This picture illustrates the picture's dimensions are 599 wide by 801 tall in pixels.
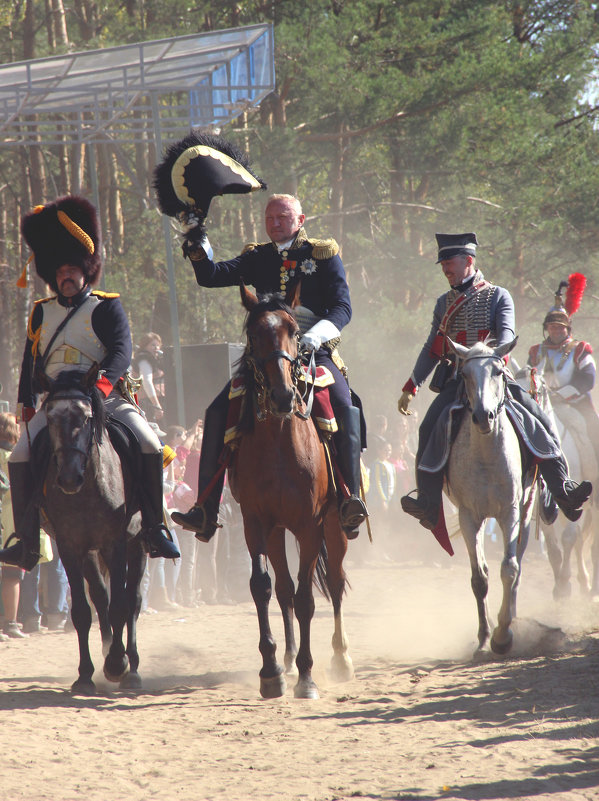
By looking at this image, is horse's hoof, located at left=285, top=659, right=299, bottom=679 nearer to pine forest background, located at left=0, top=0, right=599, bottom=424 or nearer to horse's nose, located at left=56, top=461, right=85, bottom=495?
horse's nose, located at left=56, top=461, right=85, bottom=495

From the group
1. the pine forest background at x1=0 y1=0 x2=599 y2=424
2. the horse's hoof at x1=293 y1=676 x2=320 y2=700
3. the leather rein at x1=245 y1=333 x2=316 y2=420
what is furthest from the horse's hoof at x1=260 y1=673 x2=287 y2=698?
the pine forest background at x1=0 y1=0 x2=599 y2=424

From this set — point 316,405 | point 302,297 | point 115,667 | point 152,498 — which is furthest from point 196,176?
point 115,667

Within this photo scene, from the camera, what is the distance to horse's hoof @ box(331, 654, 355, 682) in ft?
24.6

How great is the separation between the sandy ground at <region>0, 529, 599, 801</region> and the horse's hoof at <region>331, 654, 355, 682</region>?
8 centimetres

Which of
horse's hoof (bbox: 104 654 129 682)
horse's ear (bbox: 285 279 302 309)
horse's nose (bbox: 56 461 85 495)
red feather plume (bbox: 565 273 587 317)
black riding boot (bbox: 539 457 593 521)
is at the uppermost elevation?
red feather plume (bbox: 565 273 587 317)

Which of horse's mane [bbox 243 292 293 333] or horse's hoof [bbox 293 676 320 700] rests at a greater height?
horse's mane [bbox 243 292 293 333]

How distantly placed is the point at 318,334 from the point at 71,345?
1811mm

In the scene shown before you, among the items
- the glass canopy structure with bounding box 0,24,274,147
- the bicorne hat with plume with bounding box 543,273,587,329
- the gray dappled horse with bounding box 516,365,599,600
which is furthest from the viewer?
the glass canopy structure with bounding box 0,24,274,147

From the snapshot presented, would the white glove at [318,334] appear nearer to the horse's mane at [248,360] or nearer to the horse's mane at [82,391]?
the horse's mane at [248,360]

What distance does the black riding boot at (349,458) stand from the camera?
7281mm

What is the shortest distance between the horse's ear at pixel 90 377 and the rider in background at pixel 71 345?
184 mm

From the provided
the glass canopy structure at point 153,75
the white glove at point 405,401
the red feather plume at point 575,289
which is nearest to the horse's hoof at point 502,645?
the white glove at point 405,401

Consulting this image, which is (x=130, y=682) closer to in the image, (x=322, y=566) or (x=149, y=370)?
(x=322, y=566)

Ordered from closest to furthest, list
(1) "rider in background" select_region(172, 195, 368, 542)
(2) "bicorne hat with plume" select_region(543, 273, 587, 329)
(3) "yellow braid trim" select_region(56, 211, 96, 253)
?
(1) "rider in background" select_region(172, 195, 368, 542) → (3) "yellow braid trim" select_region(56, 211, 96, 253) → (2) "bicorne hat with plume" select_region(543, 273, 587, 329)
